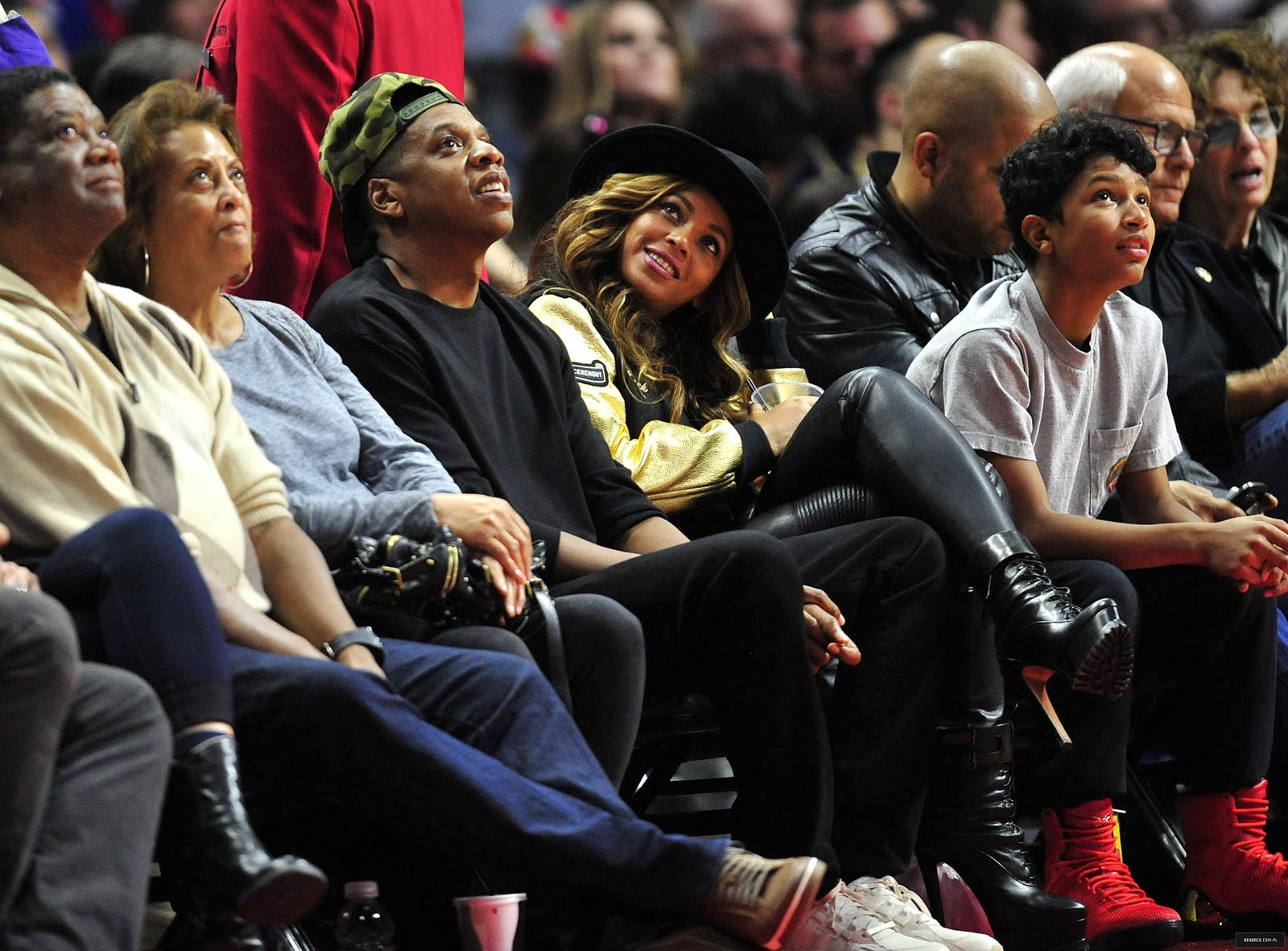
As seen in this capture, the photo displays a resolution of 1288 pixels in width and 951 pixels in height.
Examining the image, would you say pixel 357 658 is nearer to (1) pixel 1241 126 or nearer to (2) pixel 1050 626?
(2) pixel 1050 626

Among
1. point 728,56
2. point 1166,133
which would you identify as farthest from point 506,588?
point 728,56

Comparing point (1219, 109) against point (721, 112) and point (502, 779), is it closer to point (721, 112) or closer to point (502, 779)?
point (721, 112)

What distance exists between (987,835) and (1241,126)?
2.50 metres

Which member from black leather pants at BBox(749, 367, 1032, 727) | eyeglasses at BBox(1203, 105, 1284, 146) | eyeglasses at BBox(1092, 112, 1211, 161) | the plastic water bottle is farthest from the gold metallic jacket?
eyeglasses at BBox(1203, 105, 1284, 146)

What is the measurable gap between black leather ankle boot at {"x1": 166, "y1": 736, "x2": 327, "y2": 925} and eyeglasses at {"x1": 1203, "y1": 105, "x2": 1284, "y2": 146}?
3503mm

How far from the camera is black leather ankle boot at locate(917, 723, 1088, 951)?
3.07 metres

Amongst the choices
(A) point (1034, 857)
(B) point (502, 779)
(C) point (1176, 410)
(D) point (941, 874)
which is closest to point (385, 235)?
(B) point (502, 779)

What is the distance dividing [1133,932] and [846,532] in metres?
0.88

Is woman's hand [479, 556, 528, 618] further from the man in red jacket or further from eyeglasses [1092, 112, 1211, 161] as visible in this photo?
eyeglasses [1092, 112, 1211, 161]

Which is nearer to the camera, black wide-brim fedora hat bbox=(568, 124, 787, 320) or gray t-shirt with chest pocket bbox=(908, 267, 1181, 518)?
gray t-shirt with chest pocket bbox=(908, 267, 1181, 518)

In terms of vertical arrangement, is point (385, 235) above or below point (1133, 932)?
above

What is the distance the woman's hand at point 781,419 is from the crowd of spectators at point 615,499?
0.04 ft

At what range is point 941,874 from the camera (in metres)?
3.17

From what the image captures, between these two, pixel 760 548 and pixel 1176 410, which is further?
pixel 1176 410
